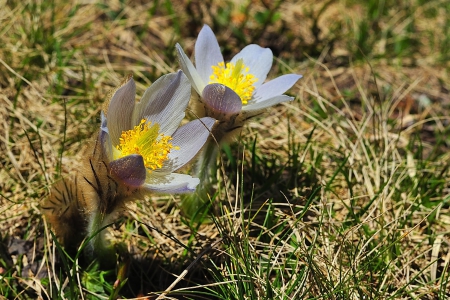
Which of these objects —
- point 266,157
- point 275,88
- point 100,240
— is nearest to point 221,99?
point 275,88

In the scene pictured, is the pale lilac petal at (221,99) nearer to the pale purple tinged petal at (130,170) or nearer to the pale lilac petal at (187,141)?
the pale lilac petal at (187,141)

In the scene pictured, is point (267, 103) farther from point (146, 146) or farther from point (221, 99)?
point (146, 146)

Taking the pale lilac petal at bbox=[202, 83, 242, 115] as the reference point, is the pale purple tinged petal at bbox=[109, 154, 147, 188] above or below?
below

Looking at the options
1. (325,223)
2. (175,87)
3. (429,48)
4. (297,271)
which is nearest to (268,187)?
(325,223)

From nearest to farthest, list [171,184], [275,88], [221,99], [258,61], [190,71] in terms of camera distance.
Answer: [171,184]
[221,99]
[190,71]
[275,88]
[258,61]

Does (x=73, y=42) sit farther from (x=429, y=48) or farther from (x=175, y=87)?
(x=429, y=48)

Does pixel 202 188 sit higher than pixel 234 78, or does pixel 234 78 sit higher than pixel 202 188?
pixel 234 78

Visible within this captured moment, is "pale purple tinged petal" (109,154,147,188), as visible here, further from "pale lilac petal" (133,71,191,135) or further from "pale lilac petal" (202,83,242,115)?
"pale lilac petal" (202,83,242,115)

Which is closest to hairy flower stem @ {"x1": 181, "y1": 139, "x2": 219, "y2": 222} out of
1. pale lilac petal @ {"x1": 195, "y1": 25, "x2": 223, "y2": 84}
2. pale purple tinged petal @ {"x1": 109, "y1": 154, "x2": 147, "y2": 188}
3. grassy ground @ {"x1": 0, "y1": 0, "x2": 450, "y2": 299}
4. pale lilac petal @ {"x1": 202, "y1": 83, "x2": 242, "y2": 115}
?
grassy ground @ {"x1": 0, "y1": 0, "x2": 450, "y2": 299}
